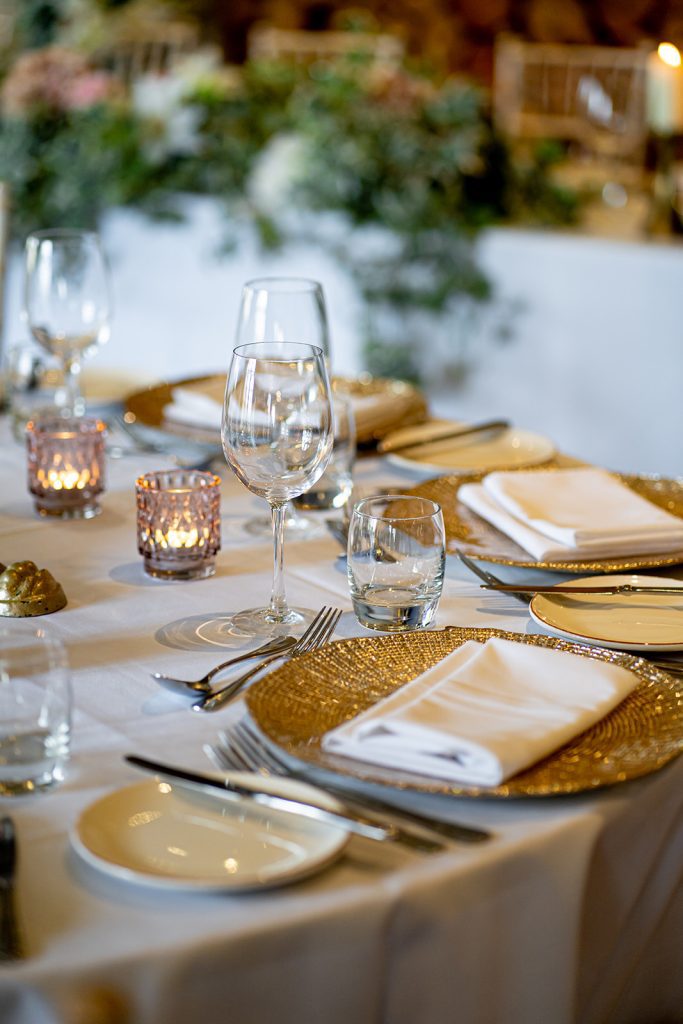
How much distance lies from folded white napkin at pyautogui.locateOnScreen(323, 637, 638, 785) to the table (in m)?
0.03

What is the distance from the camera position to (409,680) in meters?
0.91

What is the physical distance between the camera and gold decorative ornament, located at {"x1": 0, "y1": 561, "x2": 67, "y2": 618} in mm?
1082

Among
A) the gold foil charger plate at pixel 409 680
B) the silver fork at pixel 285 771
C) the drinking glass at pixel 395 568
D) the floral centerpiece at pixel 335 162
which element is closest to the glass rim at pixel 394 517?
the drinking glass at pixel 395 568

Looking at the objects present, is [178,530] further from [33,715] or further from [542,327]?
[542,327]

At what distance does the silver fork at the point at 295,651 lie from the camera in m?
0.89

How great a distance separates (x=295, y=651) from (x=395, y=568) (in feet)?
0.39

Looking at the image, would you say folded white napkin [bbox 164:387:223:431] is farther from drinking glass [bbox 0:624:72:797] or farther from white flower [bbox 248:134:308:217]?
white flower [bbox 248:134:308:217]

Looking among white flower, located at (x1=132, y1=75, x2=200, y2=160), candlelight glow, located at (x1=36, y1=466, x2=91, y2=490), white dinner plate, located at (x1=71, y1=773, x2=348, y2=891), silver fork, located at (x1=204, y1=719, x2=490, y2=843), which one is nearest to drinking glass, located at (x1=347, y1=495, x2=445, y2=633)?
silver fork, located at (x1=204, y1=719, x2=490, y2=843)

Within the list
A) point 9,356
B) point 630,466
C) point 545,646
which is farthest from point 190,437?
point 630,466

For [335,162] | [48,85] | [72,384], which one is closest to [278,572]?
[72,384]

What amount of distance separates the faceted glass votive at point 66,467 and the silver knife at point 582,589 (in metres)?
0.48

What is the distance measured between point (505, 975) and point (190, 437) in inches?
38.9

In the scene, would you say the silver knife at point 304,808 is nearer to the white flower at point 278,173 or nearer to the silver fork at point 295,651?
the silver fork at point 295,651

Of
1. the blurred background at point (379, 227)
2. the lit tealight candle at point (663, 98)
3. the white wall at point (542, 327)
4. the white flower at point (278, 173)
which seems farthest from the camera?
the white flower at point (278, 173)
